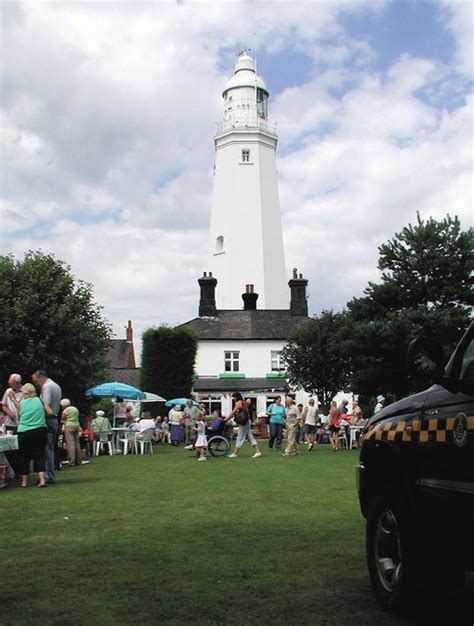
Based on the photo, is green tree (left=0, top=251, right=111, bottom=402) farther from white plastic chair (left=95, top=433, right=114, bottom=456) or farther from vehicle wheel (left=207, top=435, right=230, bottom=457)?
vehicle wheel (left=207, top=435, right=230, bottom=457)

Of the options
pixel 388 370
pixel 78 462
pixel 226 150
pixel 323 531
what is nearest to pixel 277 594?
pixel 323 531

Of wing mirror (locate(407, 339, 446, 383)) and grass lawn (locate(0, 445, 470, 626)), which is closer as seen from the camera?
wing mirror (locate(407, 339, 446, 383))

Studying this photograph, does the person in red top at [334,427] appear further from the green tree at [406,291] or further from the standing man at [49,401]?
the standing man at [49,401]

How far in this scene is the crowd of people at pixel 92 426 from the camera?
42.7ft

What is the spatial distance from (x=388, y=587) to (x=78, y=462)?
15.9 meters

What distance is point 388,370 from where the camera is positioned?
33031 mm

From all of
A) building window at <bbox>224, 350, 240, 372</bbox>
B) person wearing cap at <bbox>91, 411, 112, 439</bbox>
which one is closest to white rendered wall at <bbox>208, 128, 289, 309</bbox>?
building window at <bbox>224, 350, 240, 372</bbox>

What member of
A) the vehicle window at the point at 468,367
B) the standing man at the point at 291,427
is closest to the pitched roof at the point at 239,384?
the standing man at the point at 291,427

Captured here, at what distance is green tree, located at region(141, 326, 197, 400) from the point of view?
4609 centimetres

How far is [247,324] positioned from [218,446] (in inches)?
1534

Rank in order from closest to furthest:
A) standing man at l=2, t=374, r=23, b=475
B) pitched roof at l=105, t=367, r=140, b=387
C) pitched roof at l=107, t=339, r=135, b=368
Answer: standing man at l=2, t=374, r=23, b=475 → pitched roof at l=105, t=367, r=140, b=387 → pitched roof at l=107, t=339, r=135, b=368

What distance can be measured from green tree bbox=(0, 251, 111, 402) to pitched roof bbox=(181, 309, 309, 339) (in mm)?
26949

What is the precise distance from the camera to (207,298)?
206ft

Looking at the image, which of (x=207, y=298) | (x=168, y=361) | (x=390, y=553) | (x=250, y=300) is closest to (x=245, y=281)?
(x=250, y=300)
